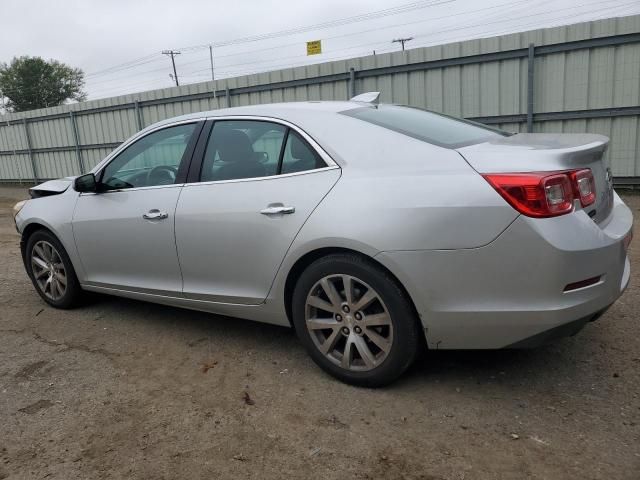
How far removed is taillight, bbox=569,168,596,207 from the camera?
8.28 feet

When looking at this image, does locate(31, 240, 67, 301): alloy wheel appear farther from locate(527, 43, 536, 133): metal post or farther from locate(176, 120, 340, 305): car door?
locate(527, 43, 536, 133): metal post

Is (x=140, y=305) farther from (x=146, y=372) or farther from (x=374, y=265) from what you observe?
(x=374, y=265)

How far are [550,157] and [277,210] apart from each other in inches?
56.2

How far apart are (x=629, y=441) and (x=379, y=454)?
110cm

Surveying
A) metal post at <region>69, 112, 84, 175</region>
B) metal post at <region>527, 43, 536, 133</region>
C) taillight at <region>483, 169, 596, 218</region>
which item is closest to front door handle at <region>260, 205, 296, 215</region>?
taillight at <region>483, 169, 596, 218</region>

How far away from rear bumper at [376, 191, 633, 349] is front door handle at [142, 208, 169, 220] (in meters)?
1.63

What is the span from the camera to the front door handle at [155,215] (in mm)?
3624

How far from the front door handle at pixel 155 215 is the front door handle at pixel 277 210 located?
86cm

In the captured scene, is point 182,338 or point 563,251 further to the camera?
point 182,338

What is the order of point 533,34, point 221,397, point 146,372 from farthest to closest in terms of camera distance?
point 533,34, point 146,372, point 221,397

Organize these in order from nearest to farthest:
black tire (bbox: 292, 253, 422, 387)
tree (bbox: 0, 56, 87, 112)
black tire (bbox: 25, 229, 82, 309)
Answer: black tire (bbox: 292, 253, 422, 387) < black tire (bbox: 25, 229, 82, 309) < tree (bbox: 0, 56, 87, 112)

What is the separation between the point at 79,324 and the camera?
4371mm

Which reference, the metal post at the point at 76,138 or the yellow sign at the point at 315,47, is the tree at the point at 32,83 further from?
the yellow sign at the point at 315,47

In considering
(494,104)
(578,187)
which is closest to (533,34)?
(494,104)
